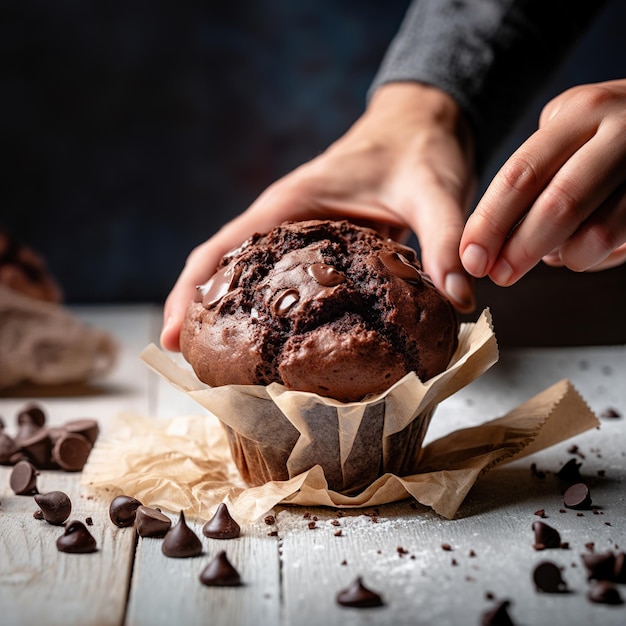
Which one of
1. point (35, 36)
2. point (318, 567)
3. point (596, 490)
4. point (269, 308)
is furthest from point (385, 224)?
point (35, 36)

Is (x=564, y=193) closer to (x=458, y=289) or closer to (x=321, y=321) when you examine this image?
(x=458, y=289)

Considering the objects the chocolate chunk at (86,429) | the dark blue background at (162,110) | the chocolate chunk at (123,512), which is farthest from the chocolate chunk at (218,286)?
the dark blue background at (162,110)

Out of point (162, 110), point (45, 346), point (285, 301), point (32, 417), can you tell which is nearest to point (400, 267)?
point (285, 301)

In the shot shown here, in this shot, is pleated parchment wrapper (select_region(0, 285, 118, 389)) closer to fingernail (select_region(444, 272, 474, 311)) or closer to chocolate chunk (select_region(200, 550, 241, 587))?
fingernail (select_region(444, 272, 474, 311))

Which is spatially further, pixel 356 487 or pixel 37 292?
pixel 37 292

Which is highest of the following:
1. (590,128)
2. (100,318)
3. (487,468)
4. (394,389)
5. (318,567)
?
(590,128)

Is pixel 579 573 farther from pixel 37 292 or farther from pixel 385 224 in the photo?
pixel 37 292
